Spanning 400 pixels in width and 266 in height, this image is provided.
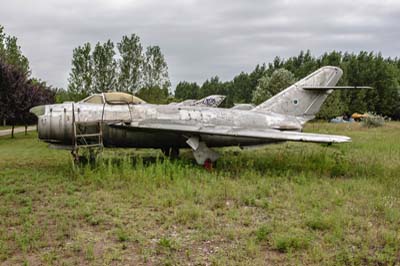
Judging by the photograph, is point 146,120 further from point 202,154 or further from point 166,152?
point 166,152

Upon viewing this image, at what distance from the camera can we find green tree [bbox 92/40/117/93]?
→ 100 ft

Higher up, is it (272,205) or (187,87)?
(187,87)

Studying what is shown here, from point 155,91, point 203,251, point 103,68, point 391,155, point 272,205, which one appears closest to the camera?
point 203,251

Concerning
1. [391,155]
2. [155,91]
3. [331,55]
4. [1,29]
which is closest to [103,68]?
[155,91]

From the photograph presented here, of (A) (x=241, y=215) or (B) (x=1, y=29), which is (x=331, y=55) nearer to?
(B) (x=1, y=29)

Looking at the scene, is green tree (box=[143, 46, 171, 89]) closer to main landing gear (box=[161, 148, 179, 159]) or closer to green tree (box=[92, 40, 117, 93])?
green tree (box=[92, 40, 117, 93])

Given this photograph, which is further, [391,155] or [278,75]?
[278,75]

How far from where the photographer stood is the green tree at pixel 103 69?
100ft

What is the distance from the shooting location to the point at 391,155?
12930 millimetres

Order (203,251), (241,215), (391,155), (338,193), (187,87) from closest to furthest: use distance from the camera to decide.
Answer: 1. (203,251)
2. (241,215)
3. (338,193)
4. (391,155)
5. (187,87)

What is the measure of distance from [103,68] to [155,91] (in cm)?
494

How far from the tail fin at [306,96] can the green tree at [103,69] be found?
67.3 feet

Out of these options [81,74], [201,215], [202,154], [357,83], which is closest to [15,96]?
[81,74]

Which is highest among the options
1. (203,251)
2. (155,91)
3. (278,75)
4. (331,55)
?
(331,55)
